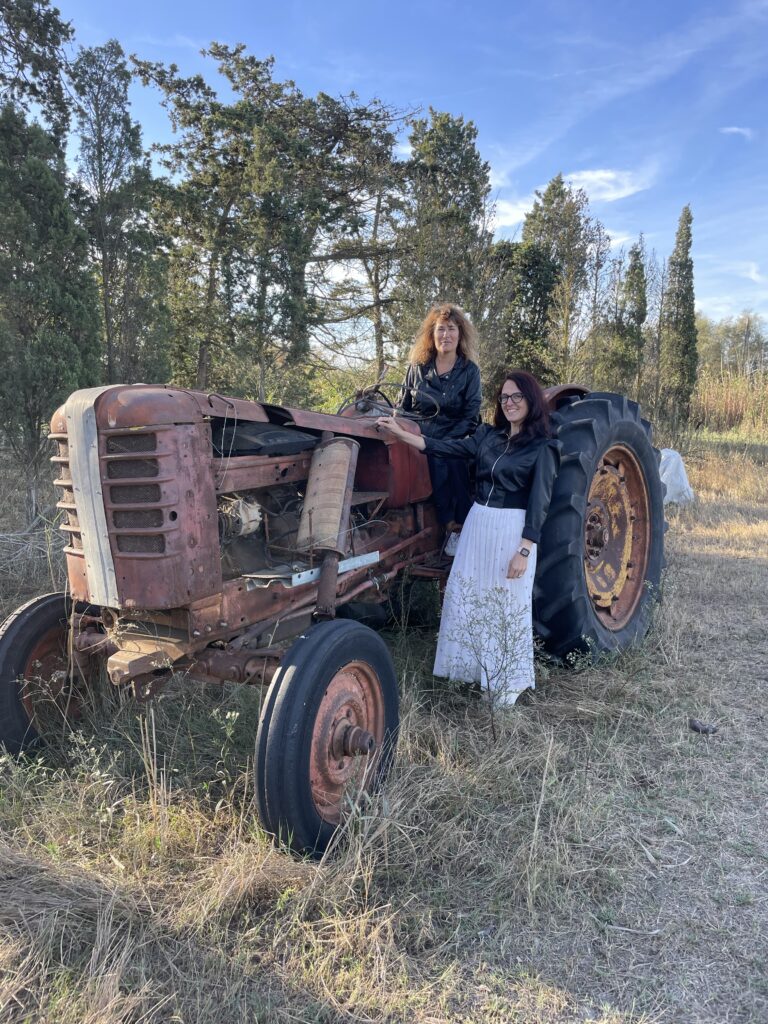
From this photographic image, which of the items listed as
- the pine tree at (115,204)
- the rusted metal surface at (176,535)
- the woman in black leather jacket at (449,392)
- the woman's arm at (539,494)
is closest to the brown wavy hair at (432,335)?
the woman in black leather jacket at (449,392)

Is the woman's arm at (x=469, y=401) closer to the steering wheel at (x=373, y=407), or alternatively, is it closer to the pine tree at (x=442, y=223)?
the steering wheel at (x=373, y=407)

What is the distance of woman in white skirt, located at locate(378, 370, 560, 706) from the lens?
3178mm

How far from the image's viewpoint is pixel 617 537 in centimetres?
432

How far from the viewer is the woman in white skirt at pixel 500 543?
318cm

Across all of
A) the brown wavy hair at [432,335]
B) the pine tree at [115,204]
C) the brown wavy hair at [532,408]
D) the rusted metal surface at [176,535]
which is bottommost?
the rusted metal surface at [176,535]

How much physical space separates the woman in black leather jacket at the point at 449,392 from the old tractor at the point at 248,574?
0.36 metres

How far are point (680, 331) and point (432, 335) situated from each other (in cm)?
1639

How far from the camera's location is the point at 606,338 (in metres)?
14.6

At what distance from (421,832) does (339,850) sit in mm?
297

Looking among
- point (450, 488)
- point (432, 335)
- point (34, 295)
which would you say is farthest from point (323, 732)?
point (34, 295)

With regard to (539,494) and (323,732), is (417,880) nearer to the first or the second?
(323,732)

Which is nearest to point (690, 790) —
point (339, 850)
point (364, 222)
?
point (339, 850)

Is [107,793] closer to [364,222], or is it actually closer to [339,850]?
[339,850]

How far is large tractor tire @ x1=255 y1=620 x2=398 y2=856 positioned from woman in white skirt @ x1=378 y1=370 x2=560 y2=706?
71 cm
